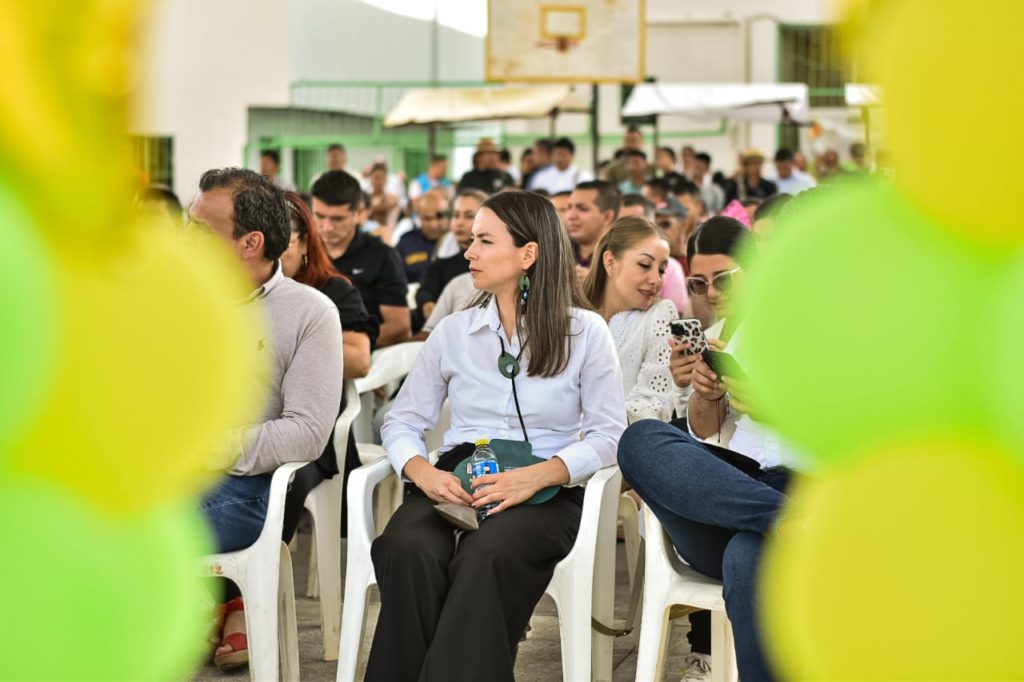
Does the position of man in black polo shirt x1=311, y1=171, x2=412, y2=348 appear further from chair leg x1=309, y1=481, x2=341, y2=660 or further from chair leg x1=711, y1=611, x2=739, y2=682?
chair leg x1=711, y1=611, x2=739, y2=682

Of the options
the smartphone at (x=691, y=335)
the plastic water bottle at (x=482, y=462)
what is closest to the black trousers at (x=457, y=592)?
the plastic water bottle at (x=482, y=462)

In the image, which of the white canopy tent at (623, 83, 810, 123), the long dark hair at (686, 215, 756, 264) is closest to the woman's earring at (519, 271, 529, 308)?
the long dark hair at (686, 215, 756, 264)

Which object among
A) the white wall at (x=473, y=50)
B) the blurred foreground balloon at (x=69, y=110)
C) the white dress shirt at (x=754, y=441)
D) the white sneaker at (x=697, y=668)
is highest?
the white wall at (x=473, y=50)

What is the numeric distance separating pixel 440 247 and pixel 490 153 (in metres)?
3.41

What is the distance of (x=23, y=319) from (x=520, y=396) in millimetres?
2057

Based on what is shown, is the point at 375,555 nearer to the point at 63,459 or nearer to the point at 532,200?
the point at 532,200

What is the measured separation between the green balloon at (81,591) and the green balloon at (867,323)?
1.58ft

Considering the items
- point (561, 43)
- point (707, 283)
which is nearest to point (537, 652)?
point (707, 283)

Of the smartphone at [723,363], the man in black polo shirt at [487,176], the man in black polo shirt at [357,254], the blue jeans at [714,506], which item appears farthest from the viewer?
the man in black polo shirt at [487,176]

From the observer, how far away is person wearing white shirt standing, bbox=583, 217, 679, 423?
140 inches

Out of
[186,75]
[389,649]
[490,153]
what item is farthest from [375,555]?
[490,153]

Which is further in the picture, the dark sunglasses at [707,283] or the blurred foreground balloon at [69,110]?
the dark sunglasses at [707,283]

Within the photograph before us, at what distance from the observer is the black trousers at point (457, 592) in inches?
98.3

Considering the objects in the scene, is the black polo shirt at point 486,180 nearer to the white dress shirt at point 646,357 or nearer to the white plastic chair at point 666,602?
the white dress shirt at point 646,357
